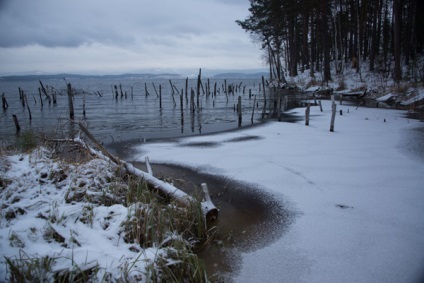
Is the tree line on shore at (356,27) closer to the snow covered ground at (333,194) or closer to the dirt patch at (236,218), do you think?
the snow covered ground at (333,194)

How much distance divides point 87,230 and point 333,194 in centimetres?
427

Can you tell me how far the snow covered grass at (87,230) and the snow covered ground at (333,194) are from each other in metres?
0.90

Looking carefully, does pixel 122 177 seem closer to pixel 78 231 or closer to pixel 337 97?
pixel 78 231

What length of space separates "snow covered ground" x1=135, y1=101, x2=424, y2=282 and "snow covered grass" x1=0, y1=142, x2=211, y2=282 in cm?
90

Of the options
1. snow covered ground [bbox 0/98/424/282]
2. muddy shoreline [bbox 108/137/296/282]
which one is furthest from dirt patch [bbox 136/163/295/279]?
snow covered ground [bbox 0/98/424/282]

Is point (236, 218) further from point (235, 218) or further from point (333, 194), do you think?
point (333, 194)

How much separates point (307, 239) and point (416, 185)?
3136mm

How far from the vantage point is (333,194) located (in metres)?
5.06

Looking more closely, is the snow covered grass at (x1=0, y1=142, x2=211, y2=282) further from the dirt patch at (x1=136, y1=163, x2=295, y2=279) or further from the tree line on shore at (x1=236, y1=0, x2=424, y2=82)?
the tree line on shore at (x1=236, y1=0, x2=424, y2=82)

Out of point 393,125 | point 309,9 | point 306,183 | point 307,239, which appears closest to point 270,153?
point 306,183

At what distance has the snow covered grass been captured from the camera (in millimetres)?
2660

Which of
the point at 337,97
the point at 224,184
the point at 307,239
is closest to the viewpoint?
the point at 307,239

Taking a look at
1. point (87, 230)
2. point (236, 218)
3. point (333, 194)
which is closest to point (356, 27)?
point (333, 194)

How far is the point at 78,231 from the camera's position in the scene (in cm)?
335
